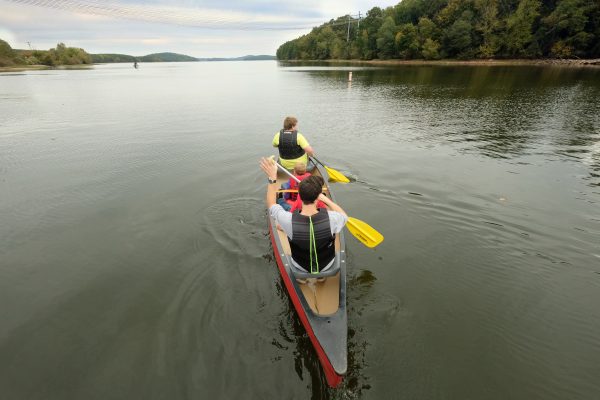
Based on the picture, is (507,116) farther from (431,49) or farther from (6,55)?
(6,55)

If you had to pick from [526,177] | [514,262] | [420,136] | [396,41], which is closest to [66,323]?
[514,262]

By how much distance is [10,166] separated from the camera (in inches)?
489

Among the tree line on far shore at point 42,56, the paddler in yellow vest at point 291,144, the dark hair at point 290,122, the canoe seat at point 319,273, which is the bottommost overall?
the tree line on far shore at point 42,56

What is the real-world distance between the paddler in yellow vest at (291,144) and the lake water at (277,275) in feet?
5.74

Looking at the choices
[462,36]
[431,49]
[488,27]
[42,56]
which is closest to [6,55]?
[42,56]

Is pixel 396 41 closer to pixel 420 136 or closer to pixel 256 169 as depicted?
pixel 420 136

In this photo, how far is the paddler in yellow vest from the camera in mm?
8516

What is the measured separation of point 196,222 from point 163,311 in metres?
3.35

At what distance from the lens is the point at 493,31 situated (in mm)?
69250

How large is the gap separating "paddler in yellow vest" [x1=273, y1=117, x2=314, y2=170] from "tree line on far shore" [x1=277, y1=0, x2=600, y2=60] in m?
76.8

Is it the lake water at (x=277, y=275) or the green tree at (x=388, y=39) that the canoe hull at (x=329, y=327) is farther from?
the green tree at (x=388, y=39)

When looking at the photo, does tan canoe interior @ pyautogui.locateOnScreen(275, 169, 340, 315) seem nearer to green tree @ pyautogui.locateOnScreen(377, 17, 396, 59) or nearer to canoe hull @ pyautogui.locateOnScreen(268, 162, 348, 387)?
canoe hull @ pyautogui.locateOnScreen(268, 162, 348, 387)

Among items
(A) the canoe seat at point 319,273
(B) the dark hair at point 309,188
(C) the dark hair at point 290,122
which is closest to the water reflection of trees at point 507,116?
(C) the dark hair at point 290,122

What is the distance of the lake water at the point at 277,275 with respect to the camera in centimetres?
433
